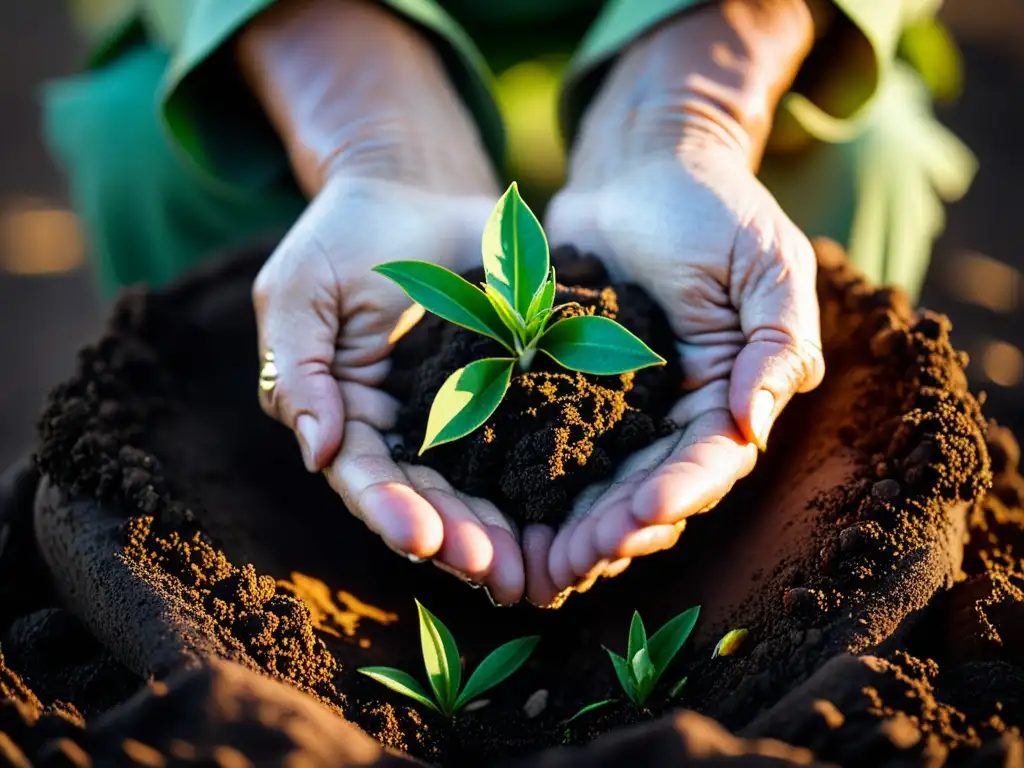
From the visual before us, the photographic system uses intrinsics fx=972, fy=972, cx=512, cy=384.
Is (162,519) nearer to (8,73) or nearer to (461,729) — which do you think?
(461,729)

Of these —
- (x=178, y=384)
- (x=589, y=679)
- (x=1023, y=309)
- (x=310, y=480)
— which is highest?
(x=178, y=384)

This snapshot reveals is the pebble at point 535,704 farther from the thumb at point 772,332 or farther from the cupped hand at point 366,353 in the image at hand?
the thumb at point 772,332

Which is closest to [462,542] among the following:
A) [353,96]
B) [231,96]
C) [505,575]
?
[505,575]

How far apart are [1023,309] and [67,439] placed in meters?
2.92

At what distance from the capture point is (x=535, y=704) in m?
1.43

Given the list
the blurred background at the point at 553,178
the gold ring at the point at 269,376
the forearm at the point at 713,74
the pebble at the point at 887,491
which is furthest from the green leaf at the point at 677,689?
the blurred background at the point at 553,178

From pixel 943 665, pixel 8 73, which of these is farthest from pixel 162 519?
pixel 8 73

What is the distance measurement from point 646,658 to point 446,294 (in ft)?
1.92

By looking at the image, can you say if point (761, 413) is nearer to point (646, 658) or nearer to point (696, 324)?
point (696, 324)

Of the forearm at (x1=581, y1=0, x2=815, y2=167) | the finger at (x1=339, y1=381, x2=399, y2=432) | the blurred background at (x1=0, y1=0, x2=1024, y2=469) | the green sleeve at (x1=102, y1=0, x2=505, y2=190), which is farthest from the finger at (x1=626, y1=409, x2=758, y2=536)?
the blurred background at (x1=0, y1=0, x2=1024, y2=469)

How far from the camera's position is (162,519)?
4.75ft

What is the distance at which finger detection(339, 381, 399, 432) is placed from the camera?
1521 millimetres

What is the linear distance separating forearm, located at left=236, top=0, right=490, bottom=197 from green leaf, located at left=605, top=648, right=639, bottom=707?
0.93m

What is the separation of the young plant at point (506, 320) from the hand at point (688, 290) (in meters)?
0.15
